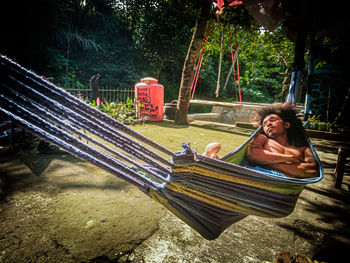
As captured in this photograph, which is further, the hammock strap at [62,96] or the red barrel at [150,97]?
the red barrel at [150,97]

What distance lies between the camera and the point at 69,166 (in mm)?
2492

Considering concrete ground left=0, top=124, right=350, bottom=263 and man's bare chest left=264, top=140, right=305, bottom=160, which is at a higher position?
man's bare chest left=264, top=140, right=305, bottom=160

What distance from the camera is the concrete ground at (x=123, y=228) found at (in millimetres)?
1201

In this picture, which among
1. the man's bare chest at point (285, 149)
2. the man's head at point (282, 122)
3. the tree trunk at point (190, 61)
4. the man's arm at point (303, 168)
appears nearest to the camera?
the man's arm at point (303, 168)

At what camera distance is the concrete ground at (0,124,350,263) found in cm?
120

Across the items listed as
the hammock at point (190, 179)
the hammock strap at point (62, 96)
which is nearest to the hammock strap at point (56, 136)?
the hammock at point (190, 179)

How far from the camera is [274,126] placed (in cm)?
171

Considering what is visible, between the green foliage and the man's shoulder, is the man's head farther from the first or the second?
the green foliage

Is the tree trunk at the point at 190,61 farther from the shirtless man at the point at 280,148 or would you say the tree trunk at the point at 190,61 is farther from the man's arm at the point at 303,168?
the man's arm at the point at 303,168

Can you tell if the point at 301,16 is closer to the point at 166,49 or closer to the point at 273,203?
the point at 273,203

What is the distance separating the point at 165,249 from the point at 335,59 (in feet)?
27.1

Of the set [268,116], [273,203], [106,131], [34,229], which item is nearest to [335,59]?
[268,116]

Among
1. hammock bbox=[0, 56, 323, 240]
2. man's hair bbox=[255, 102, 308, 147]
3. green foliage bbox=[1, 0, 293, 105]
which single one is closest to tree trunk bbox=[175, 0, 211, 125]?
green foliage bbox=[1, 0, 293, 105]

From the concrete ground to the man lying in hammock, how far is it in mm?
532
